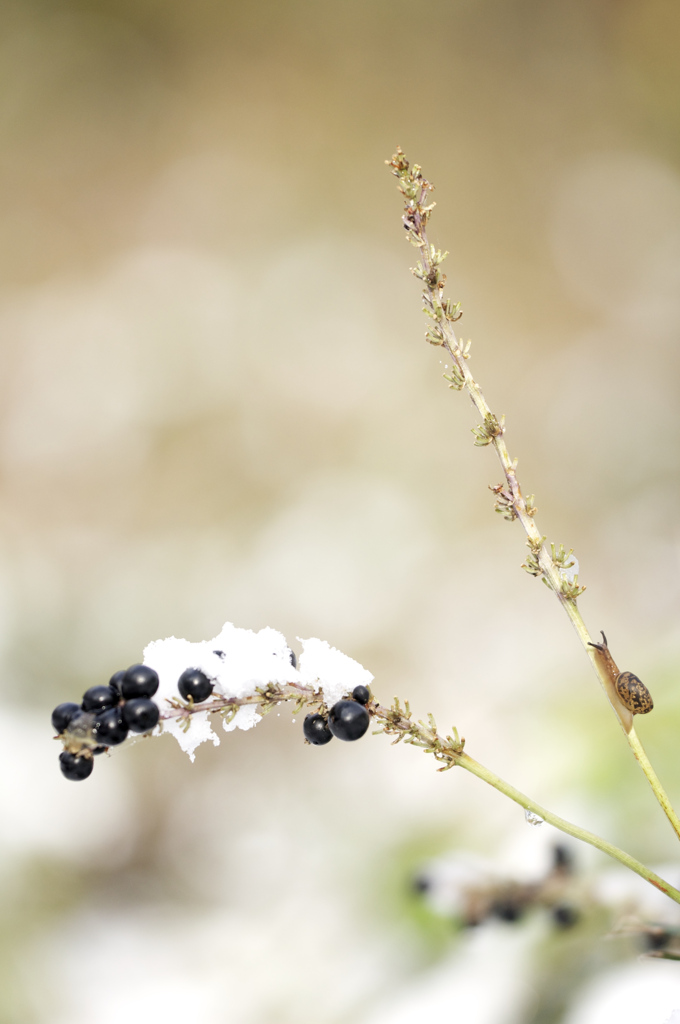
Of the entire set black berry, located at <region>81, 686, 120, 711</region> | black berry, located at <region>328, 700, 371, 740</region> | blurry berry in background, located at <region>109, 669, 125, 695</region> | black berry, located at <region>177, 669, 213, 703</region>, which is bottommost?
black berry, located at <region>328, 700, 371, 740</region>

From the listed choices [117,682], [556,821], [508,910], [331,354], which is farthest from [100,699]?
[331,354]

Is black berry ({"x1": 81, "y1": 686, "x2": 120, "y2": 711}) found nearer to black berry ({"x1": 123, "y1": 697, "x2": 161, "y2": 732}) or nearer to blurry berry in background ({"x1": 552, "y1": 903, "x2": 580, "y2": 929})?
black berry ({"x1": 123, "y1": 697, "x2": 161, "y2": 732})

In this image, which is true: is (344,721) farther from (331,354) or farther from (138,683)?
(331,354)

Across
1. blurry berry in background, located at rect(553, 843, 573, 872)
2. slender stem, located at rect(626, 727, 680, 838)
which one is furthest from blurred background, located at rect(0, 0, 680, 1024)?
slender stem, located at rect(626, 727, 680, 838)

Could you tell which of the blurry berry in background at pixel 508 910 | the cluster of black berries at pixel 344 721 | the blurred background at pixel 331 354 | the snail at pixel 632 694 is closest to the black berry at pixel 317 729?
the cluster of black berries at pixel 344 721

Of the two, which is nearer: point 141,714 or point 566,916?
point 141,714

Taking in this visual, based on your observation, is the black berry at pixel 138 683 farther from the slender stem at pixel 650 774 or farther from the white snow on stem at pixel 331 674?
the slender stem at pixel 650 774
